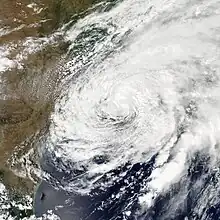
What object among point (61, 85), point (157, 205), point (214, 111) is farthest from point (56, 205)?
point (214, 111)

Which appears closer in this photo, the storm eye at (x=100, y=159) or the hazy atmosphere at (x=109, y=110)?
the hazy atmosphere at (x=109, y=110)

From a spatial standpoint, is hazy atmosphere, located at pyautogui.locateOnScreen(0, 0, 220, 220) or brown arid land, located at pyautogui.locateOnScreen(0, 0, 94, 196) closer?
A: hazy atmosphere, located at pyautogui.locateOnScreen(0, 0, 220, 220)

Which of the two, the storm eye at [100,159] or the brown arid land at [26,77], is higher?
the brown arid land at [26,77]

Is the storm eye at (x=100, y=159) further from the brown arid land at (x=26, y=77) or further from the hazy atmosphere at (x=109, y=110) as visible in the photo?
the brown arid land at (x=26, y=77)

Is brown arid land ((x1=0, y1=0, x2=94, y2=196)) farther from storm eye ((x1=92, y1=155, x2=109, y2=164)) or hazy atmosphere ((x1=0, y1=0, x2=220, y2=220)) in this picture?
storm eye ((x1=92, y1=155, x2=109, y2=164))

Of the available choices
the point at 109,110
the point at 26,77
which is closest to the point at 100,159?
the point at 109,110

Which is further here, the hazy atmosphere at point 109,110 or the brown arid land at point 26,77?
the brown arid land at point 26,77

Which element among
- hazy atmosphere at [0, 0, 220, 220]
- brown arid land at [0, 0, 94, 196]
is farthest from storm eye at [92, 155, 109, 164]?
brown arid land at [0, 0, 94, 196]

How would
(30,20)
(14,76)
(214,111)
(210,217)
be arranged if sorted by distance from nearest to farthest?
(210,217), (214,111), (14,76), (30,20)

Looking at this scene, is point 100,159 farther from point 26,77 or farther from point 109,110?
point 26,77

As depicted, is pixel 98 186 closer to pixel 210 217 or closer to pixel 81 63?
pixel 210 217

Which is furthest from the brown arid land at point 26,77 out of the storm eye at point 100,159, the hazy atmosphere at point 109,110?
the storm eye at point 100,159
